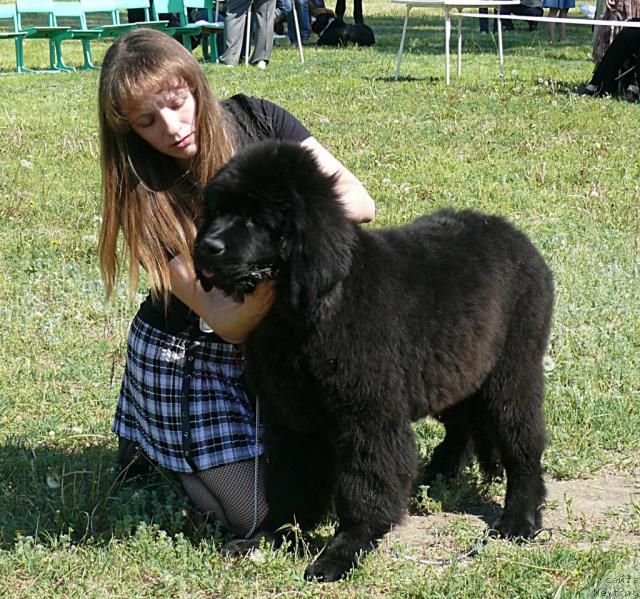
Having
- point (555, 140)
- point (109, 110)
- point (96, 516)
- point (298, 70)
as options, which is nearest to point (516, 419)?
point (96, 516)

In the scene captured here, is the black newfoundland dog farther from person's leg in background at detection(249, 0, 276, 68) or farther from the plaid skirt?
person's leg in background at detection(249, 0, 276, 68)

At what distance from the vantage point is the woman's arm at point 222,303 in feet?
9.87

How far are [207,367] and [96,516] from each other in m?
0.69

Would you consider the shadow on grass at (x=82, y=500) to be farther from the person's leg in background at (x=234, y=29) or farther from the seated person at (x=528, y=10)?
the seated person at (x=528, y=10)

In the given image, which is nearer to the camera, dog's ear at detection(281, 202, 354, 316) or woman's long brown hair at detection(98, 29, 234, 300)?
dog's ear at detection(281, 202, 354, 316)

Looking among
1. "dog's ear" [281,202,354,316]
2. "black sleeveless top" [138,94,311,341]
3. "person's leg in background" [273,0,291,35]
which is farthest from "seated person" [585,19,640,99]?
"dog's ear" [281,202,354,316]

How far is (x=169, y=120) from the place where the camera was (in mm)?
3322

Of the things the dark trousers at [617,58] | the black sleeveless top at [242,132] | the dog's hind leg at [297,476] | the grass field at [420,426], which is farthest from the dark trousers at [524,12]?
the dog's hind leg at [297,476]

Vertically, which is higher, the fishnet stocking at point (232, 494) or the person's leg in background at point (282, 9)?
the person's leg in background at point (282, 9)

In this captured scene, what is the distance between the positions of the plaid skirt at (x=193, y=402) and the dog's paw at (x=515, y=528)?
3.07 feet

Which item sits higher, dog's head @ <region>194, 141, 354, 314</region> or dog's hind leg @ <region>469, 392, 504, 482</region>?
dog's head @ <region>194, 141, 354, 314</region>

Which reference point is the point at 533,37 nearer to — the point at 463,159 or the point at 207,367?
the point at 463,159

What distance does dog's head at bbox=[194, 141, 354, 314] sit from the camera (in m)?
2.79

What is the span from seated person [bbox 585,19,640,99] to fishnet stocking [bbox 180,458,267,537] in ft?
32.0
